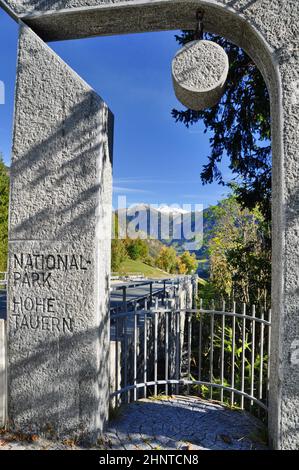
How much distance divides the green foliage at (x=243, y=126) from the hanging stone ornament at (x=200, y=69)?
3373 millimetres

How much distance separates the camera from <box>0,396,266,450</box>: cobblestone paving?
3.10 metres

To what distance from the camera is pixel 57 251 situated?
10.8ft

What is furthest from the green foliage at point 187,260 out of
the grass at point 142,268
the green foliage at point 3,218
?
the green foliage at point 3,218

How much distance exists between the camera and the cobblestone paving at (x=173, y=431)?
10.2 ft

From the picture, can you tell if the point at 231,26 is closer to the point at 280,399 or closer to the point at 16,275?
the point at 16,275

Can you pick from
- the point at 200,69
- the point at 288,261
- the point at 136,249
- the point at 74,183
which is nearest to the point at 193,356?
the point at 288,261

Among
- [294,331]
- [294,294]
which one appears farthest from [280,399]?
[294,294]

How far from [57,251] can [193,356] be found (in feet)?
19.4

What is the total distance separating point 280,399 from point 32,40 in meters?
4.31
